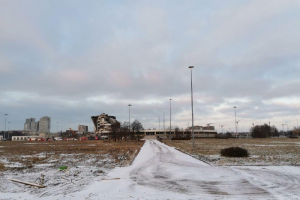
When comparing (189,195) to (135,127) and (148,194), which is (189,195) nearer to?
(148,194)

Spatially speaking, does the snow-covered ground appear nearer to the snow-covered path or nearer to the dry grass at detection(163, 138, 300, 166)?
the snow-covered path

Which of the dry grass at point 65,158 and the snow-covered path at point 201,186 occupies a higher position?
the snow-covered path at point 201,186

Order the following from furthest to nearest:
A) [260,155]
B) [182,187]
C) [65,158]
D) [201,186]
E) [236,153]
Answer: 1. [260,155]
2. [236,153]
3. [65,158]
4. [201,186]
5. [182,187]

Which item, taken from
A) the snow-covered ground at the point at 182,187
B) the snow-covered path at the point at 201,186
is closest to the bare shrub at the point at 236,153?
the snow-covered path at the point at 201,186

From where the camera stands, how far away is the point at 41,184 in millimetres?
10922

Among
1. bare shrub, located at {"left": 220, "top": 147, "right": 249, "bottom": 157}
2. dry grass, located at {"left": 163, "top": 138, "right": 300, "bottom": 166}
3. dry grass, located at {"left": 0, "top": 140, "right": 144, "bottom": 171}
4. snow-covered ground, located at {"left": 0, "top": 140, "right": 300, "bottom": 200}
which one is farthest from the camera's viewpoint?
bare shrub, located at {"left": 220, "top": 147, "right": 249, "bottom": 157}

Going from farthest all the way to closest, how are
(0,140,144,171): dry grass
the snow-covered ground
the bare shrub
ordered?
the bare shrub < (0,140,144,171): dry grass < the snow-covered ground

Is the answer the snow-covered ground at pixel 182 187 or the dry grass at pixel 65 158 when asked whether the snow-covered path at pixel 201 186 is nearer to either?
the snow-covered ground at pixel 182 187

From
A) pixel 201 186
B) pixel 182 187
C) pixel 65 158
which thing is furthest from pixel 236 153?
pixel 65 158

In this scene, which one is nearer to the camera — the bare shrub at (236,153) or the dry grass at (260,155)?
the dry grass at (260,155)

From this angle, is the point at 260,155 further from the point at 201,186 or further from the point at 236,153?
the point at 201,186

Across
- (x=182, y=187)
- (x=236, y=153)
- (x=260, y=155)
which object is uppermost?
(x=182, y=187)

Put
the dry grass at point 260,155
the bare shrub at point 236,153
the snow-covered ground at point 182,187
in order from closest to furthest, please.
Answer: the snow-covered ground at point 182,187, the dry grass at point 260,155, the bare shrub at point 236,153

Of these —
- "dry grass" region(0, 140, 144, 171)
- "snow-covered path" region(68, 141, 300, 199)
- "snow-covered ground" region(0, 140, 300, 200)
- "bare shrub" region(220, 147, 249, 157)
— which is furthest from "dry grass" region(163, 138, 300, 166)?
"dry grass" region(0, 140, 144, 171)
